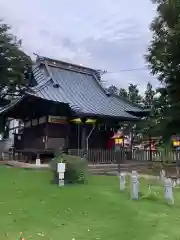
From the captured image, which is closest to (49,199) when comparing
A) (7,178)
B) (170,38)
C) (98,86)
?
(7,178)

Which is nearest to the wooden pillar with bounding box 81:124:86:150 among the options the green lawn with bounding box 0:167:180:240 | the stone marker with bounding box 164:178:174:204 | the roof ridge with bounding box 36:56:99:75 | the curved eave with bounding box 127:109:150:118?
the curved eave with bounding box 127:109:150:118

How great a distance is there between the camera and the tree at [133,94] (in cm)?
5153

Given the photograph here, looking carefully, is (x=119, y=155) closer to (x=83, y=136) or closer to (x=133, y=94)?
(x=83, y=136)

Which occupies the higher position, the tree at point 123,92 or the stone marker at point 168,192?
the tree at point 123,92

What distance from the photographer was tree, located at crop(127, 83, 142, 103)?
5153cm

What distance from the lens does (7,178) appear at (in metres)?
11.7

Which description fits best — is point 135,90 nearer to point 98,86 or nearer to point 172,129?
point 98,86

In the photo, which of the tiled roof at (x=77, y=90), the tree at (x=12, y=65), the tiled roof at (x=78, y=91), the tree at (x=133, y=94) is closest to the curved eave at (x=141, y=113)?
the tiled roof at (x=77, y=90)

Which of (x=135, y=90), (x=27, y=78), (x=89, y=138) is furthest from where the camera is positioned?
(x=135, y=90)

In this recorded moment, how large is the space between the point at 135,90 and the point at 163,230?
51.5 meters

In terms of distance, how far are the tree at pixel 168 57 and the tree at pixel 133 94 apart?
3185 centimetres

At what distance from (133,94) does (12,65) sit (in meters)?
33.6

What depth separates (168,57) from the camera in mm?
17047

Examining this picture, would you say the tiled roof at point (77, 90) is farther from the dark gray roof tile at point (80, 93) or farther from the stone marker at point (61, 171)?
the stone marker at point (61, 171)
